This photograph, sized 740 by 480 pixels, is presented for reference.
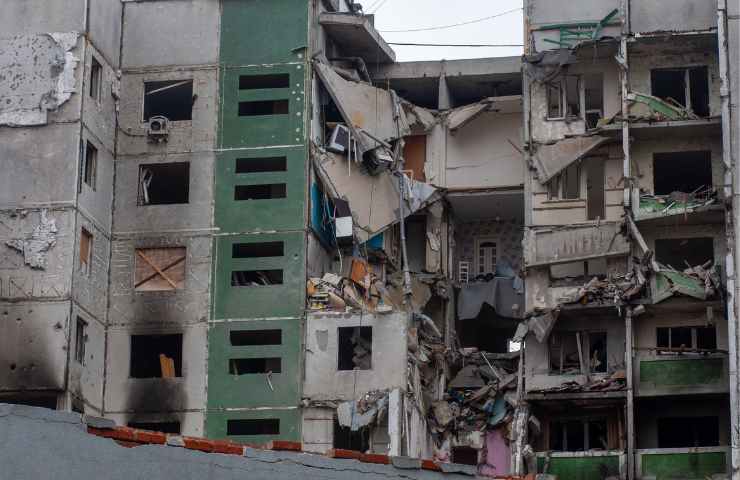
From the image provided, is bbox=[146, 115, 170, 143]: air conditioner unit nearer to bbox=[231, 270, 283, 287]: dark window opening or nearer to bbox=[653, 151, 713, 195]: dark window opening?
bbox=[231, 270, 283, 287]: dark window opening

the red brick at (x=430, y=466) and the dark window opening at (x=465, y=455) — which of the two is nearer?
the red brick at (x=430, y=466)

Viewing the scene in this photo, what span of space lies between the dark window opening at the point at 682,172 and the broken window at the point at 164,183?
1427 centimetres

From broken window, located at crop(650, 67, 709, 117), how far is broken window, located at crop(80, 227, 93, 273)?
17.3 meters

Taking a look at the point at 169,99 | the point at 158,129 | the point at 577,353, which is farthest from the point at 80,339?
the point at 577,353

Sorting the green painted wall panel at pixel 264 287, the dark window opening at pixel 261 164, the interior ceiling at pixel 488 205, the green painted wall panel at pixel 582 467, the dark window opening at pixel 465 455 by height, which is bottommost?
the green painted wall panel at pixel 582 467

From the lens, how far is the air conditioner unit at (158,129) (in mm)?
60250

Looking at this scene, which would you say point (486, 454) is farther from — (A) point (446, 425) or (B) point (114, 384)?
(B) point (114, 384)

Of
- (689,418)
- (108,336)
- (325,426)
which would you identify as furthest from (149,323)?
(689,418)

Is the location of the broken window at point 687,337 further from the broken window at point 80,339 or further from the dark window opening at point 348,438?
the broken window at point 80,339

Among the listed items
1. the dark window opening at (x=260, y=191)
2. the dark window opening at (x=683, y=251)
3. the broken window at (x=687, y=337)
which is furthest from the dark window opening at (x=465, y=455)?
the dark window opening at (x=260, y=191)

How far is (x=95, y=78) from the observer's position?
5938 centimetres

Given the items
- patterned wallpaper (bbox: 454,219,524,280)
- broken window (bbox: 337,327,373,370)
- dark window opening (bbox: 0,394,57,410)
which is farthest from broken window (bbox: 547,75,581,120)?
dark window opening (bbox: 0,394,57,410)

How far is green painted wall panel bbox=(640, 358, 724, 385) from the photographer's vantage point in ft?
182

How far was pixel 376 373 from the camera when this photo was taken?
56.3 m
